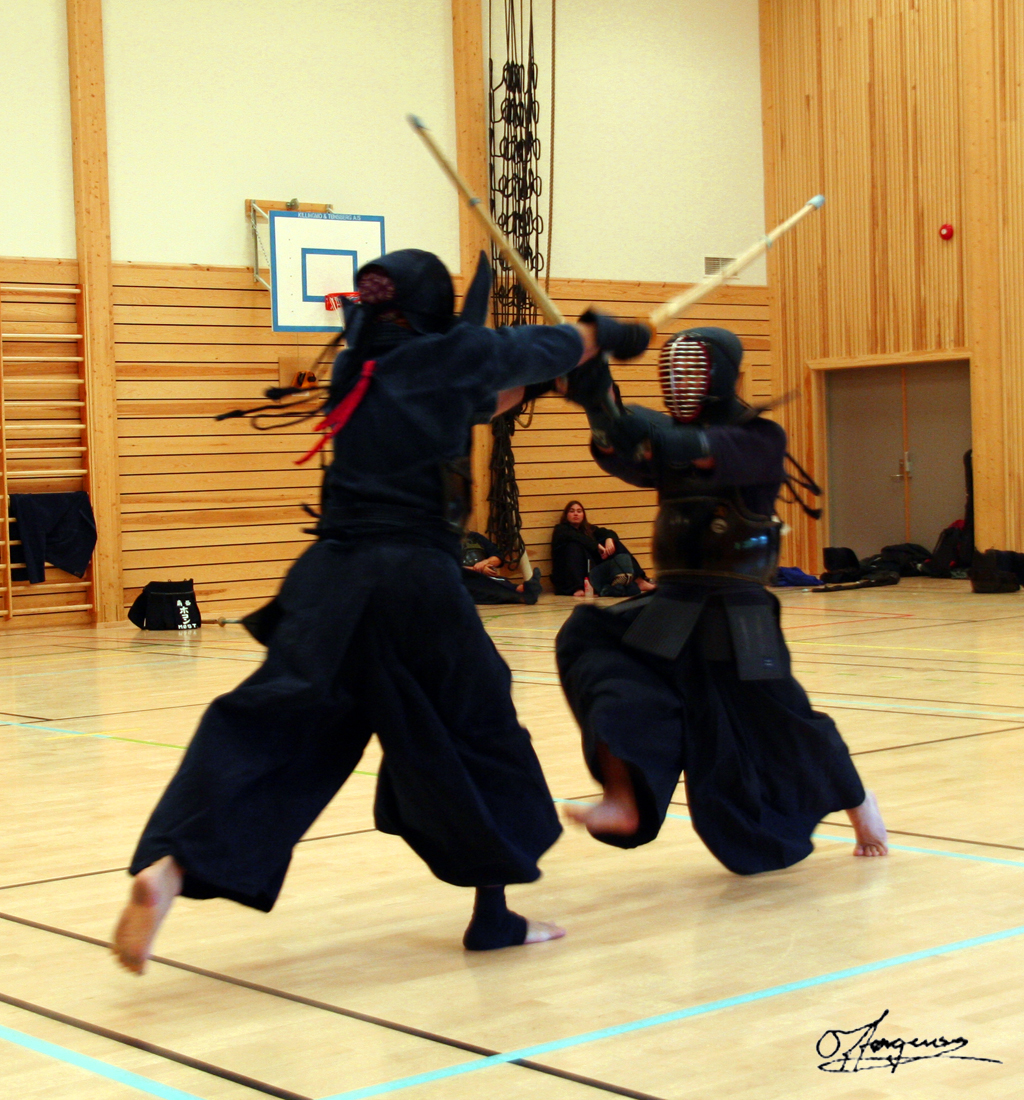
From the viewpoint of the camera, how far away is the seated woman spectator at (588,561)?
45.0 ft

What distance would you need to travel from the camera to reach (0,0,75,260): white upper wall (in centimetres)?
1180

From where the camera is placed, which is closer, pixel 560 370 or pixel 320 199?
pixel 560 370

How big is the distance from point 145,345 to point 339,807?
339 inches

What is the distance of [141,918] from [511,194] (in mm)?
12405

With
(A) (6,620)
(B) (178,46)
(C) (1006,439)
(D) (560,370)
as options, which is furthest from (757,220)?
(D) (560,370)

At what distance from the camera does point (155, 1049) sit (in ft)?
8.18

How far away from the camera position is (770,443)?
3.58 m

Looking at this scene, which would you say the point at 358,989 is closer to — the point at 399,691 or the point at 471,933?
the point at 471,933

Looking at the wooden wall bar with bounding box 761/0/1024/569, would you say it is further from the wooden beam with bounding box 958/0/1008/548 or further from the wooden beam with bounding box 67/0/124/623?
the wooden beam with bounding box 67/0/124/623

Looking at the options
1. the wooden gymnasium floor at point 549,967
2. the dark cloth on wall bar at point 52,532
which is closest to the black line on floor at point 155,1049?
the wooden gymnasium floor at point 549,967

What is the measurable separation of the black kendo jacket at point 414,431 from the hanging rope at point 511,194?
434 inches

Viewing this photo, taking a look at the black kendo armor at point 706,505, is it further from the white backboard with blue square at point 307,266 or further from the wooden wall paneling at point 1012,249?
the wooden wall paneling at point 1012,249

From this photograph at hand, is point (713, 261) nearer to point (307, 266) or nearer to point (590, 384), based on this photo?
point (307, 266)
